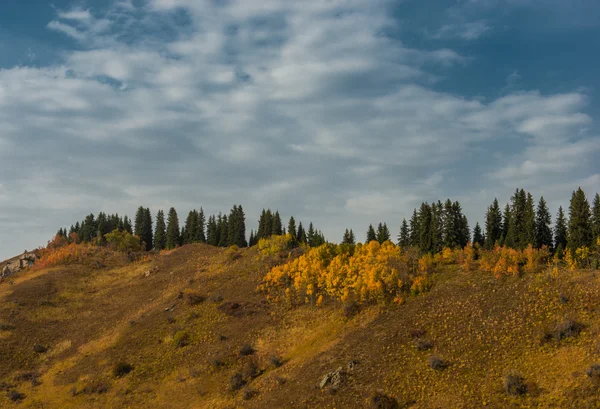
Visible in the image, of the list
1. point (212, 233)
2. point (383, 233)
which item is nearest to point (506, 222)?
point (383, 233)

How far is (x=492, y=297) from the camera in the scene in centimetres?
6066

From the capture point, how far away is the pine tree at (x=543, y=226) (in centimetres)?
9500

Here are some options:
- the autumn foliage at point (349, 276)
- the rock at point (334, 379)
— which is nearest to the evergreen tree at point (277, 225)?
the autumn foliage at point (349, 276)

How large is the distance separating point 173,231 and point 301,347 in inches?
4256

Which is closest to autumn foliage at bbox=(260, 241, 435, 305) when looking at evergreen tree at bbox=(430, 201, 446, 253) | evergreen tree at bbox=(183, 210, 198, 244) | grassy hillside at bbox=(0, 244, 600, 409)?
grassy hillside at bbox=(0, 244, 600, 409)

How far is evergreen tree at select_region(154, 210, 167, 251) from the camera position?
164250 millimetres

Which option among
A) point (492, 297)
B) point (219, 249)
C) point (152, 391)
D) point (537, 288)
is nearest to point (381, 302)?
point (492, 297)

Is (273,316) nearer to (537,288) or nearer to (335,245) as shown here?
(335,245)

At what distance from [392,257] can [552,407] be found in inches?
1501

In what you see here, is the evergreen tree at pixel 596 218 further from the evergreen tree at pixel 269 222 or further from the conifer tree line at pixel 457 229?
the evergreen tree at pixel 269 222

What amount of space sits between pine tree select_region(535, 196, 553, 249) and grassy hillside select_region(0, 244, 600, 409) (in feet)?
106

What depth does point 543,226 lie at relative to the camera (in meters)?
95.7

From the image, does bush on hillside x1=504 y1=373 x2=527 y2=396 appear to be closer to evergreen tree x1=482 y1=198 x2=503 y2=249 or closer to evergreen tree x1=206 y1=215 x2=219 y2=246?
evergreen tree x1=482 y1=198 x2=503 y2=249

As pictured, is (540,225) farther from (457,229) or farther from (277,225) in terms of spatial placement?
(277,225)
